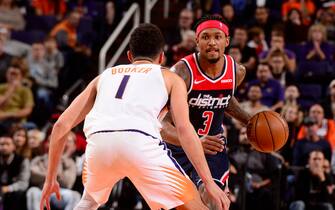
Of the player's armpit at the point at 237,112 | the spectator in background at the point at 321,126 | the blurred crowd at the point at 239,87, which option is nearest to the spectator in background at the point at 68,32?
the blurred crowd at the point at 239,87

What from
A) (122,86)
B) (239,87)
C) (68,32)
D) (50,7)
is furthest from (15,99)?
(122,86)

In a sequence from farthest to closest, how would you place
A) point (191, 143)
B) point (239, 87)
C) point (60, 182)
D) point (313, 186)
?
point (239, 87)
point (60, 182)
point (313, 186)
point (191, 143)

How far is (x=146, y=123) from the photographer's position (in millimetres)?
4945

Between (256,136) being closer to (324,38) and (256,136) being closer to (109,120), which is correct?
(109,120)

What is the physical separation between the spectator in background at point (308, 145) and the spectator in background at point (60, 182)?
285cm

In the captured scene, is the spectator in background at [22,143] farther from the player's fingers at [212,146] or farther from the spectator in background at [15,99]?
the player's fingers at [212,146]

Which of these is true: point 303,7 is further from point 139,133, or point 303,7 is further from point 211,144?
point 139,133

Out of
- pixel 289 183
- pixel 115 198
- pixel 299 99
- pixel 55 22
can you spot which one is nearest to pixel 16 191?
pixel 115 198

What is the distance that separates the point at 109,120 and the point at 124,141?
17 cm

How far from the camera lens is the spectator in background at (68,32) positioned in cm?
1373

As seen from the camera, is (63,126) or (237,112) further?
(237,112)

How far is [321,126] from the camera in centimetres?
1059

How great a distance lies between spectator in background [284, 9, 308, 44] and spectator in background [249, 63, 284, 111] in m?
1.79

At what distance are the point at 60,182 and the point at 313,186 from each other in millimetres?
3118
